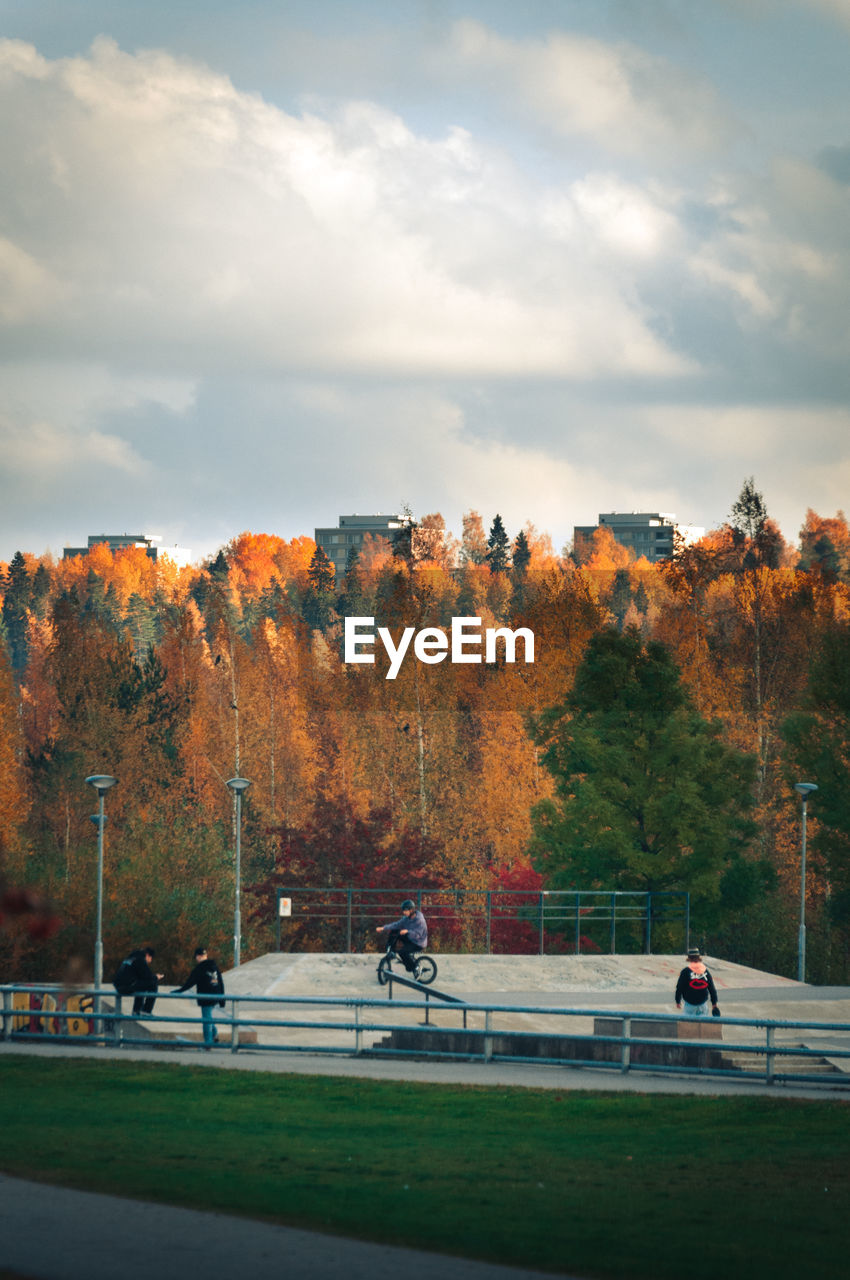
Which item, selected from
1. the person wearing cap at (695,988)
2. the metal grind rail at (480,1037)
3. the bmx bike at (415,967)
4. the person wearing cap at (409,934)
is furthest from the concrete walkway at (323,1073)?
the person wearing cap at (695,988)

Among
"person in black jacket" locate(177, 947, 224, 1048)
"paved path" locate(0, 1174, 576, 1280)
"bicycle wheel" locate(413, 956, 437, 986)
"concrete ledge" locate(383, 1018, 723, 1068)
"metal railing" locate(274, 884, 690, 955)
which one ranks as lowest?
"metal railing" locate(274, 884, 690, 955)

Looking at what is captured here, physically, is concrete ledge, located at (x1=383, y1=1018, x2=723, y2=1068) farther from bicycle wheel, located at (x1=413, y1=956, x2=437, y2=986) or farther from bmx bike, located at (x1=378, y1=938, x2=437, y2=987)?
bicycle wheel, located at (x1=413, y1=956, x2=437, y2=986)

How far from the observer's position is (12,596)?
153 metres

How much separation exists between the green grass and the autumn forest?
46.4 ft

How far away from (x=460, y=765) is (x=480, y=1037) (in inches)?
1818

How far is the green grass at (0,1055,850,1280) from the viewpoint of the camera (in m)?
10.4

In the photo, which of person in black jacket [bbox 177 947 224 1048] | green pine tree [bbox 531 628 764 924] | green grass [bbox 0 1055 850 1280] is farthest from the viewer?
green pine tree [bbox 531 628 764 924]

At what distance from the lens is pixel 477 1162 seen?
13367mm

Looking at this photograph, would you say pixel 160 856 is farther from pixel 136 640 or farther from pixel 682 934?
pixel 136 640

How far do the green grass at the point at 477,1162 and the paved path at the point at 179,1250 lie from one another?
376 mm

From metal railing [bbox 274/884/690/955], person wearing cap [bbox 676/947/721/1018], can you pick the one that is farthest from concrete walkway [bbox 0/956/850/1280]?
metal railing [bbox 274/884/690/955]

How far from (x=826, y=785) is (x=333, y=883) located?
16.9m

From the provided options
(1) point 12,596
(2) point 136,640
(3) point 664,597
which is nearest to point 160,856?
(3) point 664,597

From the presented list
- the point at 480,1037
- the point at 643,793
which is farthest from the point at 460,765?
the point at 480,1037
